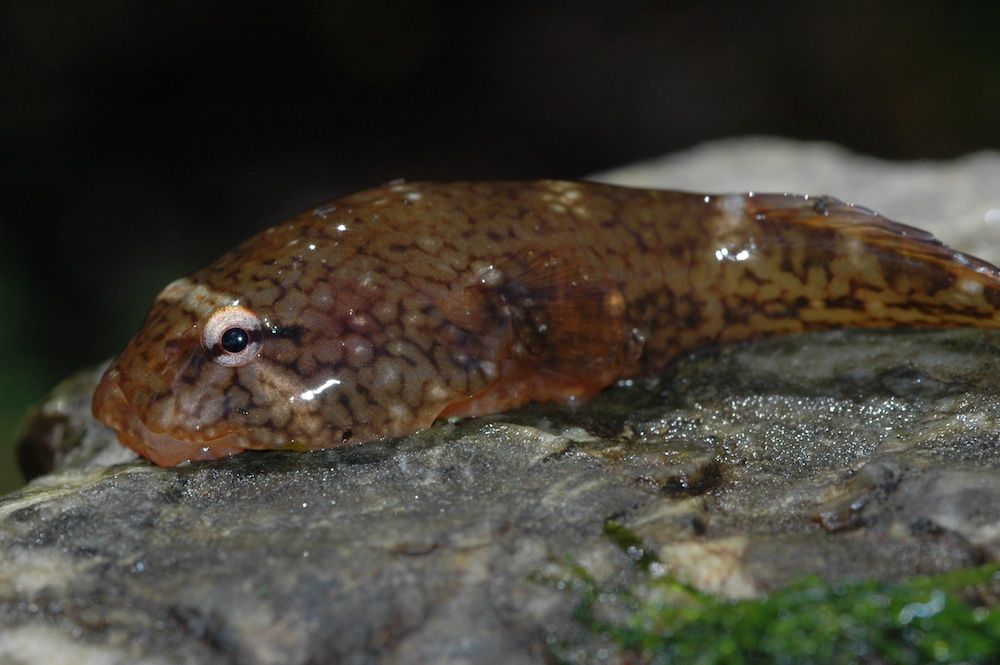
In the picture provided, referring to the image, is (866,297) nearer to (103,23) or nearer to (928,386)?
(928,386)

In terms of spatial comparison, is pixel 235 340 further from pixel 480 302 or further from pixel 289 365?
pixel 480 302

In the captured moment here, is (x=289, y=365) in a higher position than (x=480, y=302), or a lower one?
lower

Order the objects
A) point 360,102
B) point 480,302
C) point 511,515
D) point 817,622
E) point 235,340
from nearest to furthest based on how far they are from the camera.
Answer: point 817,622 → point 511,515 → point 235,340 → point 480,302 → point 360,102

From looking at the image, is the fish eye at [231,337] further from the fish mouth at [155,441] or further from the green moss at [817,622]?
the green moss at [817,622]

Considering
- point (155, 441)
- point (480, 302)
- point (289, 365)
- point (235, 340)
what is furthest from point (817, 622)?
point (155, 441)

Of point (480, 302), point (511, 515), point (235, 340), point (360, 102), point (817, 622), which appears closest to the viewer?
point (817, 622)

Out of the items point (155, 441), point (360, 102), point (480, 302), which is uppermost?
point (360, 102)
